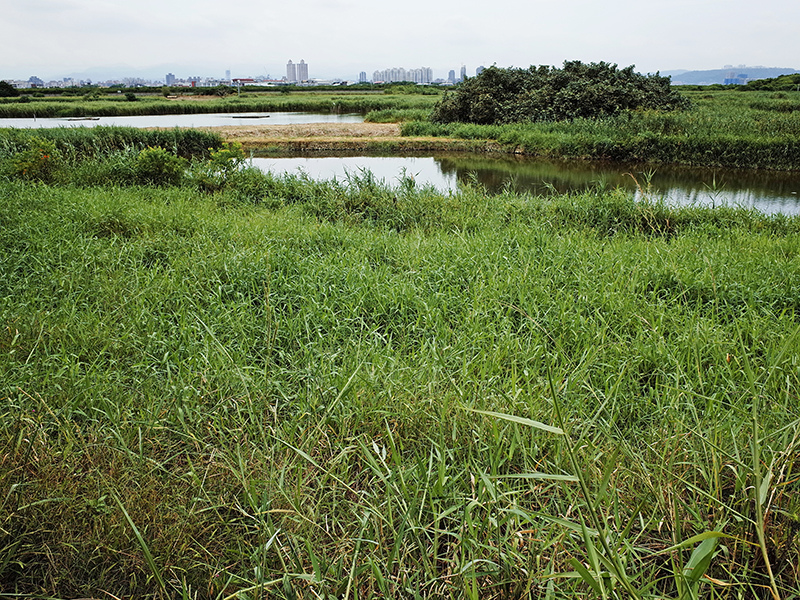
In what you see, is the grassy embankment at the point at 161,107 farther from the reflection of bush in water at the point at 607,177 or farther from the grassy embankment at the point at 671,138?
the reflection of bush in water at the point at 607,177

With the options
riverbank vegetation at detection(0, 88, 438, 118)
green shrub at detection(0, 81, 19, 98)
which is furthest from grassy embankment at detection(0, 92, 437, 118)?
green shrub at detection(0, 81, 19, 98)

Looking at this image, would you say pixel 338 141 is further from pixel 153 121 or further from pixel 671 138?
pixel 153 121

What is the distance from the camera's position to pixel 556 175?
12352mm

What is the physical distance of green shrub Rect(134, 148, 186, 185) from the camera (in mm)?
7294

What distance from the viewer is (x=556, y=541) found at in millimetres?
1379

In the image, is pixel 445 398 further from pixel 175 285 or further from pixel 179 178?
pixel 179 178

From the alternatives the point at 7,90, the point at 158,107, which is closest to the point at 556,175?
the point at 158,107

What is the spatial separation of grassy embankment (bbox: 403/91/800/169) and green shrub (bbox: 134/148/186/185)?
36.4 ft

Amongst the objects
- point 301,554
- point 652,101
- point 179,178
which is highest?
point 652,101

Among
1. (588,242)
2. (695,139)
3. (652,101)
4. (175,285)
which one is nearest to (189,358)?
(175,285)

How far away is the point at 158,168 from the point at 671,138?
12.5 metres

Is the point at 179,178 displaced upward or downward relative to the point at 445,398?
upward

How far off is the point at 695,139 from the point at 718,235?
33.0ft

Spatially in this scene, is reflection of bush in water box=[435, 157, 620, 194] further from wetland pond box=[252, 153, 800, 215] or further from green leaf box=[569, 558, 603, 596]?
green leaf box=[569, 558, 603, 596]
